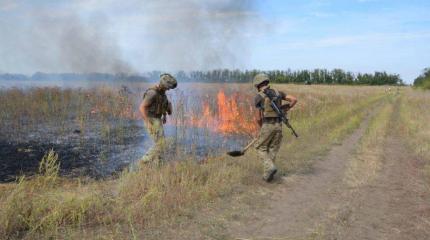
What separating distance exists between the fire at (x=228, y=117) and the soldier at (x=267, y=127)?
626 cm

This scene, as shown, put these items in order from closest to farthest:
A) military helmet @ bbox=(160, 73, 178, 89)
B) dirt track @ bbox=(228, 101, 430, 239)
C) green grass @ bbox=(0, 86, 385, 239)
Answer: green grass @ bbox=(0, 86, 385, 239) < dirt track @ bbox=(228, 101, 430, 239) < military helmet @ bbox=(160, 73, 178, 89)

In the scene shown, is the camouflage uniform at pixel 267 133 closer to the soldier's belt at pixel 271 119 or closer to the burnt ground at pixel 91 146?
the soldier's belt at pixel 271 119

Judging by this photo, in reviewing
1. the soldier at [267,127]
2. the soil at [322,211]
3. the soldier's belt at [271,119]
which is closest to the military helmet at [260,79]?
the soldier at [267,127]

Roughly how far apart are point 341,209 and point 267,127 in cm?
227

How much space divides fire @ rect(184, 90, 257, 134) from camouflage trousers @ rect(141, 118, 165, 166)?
19.2 feet

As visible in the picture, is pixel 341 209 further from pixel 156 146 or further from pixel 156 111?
pixel 156 111

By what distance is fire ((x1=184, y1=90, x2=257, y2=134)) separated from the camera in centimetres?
1603

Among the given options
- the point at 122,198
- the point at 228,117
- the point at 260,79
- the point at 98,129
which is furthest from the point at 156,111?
the point at 98,129

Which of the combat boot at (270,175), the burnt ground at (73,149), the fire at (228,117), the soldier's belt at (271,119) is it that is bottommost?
the burnt ground at (73,149)

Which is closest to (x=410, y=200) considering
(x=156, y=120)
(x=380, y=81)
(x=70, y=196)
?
(x=156, y=120)

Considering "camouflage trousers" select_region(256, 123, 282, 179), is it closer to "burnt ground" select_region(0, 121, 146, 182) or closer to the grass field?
the grass field

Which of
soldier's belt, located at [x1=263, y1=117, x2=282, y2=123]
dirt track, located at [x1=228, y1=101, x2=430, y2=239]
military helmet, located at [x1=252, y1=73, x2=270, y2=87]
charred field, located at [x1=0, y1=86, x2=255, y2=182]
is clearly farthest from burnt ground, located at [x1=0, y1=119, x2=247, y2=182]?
dirt track, located at [x1=228, y1=101, x2=430, y2=239]

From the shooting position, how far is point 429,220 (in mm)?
6941

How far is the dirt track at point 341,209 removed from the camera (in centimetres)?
628
